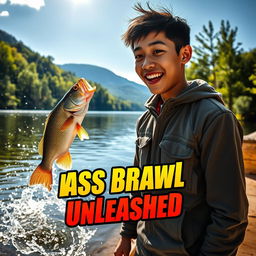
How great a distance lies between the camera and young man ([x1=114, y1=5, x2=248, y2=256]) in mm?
1426

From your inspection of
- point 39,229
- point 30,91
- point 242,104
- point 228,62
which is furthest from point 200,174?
point 30,91

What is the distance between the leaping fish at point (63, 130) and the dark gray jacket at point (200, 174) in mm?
563

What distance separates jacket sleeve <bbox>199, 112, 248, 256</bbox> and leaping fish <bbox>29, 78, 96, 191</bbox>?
683 mm

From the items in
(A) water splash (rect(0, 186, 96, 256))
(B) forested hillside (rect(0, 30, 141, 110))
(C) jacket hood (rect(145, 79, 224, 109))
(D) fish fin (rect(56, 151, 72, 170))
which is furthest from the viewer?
(B) forested hillside (rect(0, 30, 141, 110))

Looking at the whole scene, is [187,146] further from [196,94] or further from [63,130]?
[63,130]

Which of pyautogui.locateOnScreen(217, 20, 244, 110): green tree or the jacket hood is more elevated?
pyautogui.locateOnScreen(217, 20, 244, 110): green tree

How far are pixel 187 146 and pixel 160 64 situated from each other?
0.56 meters

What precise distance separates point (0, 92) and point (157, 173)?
64308 mm

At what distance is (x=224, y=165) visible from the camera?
1428 millimetres

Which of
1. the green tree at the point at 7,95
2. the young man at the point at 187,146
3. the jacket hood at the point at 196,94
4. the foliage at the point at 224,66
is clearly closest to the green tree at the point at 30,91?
the green tree at the point at 7,95

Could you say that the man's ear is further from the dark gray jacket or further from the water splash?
the water splash

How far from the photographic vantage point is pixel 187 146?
158 centimetres

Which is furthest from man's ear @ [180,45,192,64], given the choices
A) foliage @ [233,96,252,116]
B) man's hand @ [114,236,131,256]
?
foliage @ [233,96,252,116]

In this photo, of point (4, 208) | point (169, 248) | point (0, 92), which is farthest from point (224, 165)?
point (0, 92)
